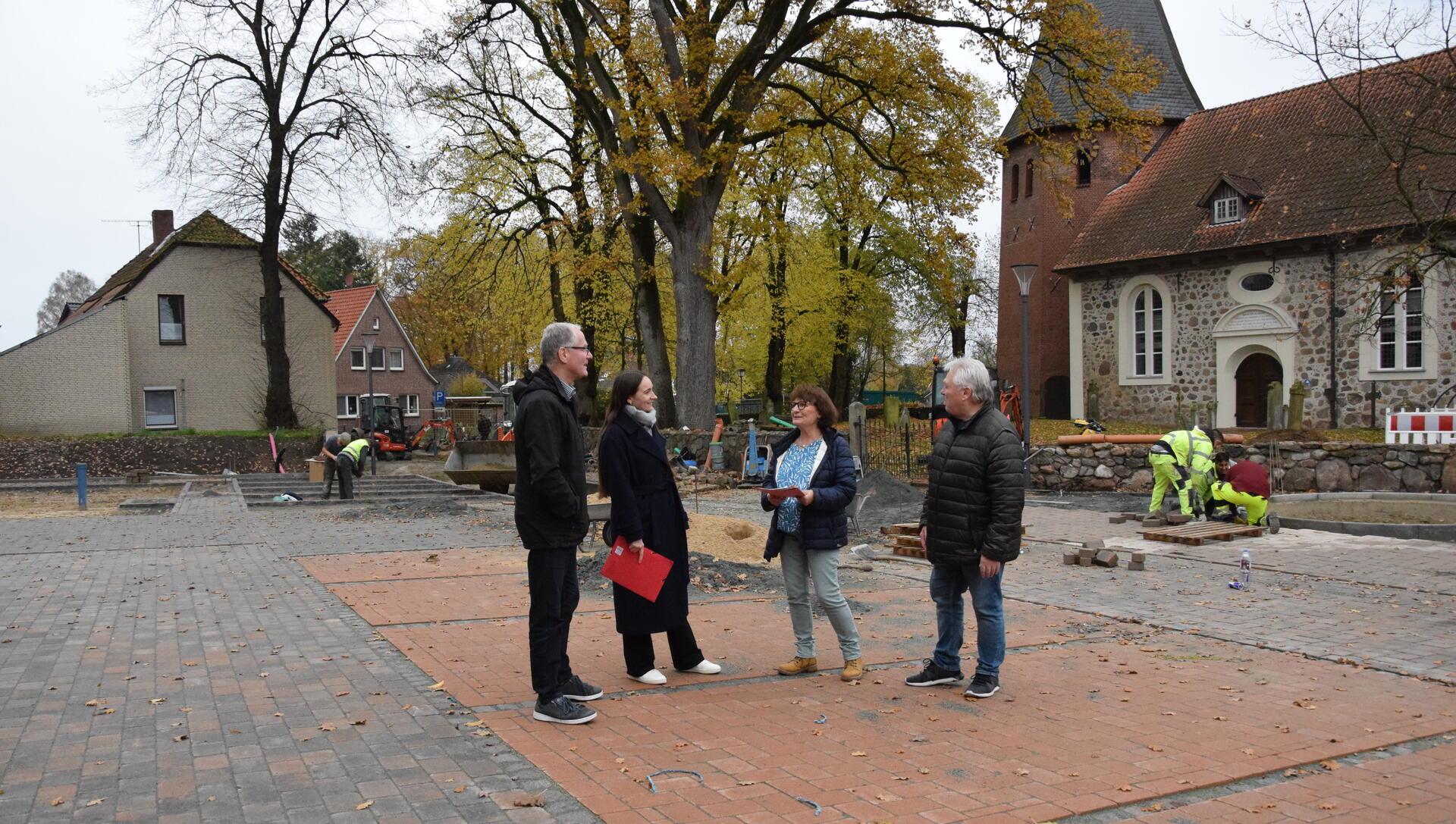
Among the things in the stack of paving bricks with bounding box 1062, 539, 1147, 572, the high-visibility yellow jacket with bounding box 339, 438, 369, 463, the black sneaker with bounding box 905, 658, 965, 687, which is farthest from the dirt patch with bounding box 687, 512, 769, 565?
the high-visibility yellow jacket with bounding box 339, 438, 369, 463

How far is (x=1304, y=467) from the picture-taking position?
63.4 ft

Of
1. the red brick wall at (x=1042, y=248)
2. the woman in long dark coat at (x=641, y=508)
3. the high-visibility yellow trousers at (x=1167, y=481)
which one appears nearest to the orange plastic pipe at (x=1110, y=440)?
the high-visibility yellow trousers at (x=1167, y=481)

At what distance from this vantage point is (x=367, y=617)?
8.38 meters

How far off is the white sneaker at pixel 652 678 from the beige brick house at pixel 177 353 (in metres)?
35.3

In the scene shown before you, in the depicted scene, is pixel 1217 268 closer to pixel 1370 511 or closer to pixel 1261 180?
pixel 1261 180

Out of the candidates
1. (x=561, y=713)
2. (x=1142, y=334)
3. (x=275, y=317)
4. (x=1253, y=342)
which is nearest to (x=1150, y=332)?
(x=1142, y=334)

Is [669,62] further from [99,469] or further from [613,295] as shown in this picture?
[99,469]

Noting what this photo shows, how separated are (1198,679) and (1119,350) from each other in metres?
31.1

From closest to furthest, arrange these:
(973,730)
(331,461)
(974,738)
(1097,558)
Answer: (974,738)
(973,730)
(1097,558)
(331,461)

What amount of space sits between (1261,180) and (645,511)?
31.7m

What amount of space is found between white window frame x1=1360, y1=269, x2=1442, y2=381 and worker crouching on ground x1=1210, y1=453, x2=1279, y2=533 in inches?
651

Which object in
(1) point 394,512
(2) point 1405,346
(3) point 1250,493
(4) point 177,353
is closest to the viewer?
(3) point 1250,493

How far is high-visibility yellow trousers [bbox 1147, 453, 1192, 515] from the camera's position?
1496cm

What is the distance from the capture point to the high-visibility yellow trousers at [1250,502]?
14.3 m
